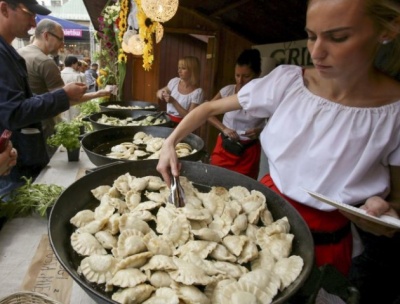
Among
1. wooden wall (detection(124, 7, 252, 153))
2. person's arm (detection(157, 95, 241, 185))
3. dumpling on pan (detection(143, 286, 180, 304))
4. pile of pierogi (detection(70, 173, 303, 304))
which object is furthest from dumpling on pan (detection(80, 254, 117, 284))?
wooden wall (detection(124, 7, 252, 153))

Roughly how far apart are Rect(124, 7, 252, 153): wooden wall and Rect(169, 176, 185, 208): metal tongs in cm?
496

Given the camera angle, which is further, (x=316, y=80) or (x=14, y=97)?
(x=14, y=97)

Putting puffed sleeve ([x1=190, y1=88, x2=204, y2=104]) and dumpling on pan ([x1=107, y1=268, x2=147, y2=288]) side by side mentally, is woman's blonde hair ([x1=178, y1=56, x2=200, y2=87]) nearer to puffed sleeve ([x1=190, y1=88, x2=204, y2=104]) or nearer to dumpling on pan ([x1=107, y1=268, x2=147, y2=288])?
puffed sleeve ([x1=190, y1=88, x2=204, y2=104])

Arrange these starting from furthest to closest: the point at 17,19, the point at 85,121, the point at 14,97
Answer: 1. the point at 85,121
2. the point at 17,19
3. the point at 14,97

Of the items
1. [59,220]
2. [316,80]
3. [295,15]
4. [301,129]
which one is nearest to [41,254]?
[59,220]

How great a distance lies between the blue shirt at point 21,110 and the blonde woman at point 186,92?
186 centimetres

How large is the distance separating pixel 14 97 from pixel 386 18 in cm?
231

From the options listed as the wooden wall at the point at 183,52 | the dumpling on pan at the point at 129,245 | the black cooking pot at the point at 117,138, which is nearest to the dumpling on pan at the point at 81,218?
the dumpling on pan at the point at 129,245

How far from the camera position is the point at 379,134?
1.13m

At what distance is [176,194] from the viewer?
134 centimetres

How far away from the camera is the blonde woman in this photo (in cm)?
409

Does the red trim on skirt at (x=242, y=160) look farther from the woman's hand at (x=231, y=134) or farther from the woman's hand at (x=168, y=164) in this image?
the woman's hand at (x=168, y=164)

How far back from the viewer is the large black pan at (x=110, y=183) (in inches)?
35.2

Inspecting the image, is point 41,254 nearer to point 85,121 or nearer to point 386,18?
point 386,18
